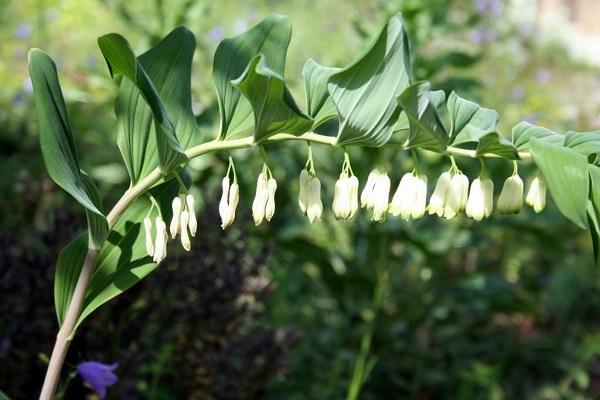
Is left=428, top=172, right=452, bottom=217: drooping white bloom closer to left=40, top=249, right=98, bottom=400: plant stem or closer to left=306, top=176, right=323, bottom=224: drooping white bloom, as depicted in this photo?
left=306, top=176, right=323, bottom=224: drooping white bloom

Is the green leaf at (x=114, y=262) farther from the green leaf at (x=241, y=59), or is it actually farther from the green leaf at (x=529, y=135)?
the green leaf at (x=529, y=135)

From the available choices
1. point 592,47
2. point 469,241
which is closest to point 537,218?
point 469,241

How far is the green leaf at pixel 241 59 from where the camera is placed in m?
1.36

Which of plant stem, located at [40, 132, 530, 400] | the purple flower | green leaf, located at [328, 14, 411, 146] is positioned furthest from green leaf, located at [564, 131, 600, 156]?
the purple flower

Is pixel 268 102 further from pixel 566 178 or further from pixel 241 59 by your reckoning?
pixel 566 178

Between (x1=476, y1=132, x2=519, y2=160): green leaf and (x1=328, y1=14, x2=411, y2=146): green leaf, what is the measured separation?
0.13m

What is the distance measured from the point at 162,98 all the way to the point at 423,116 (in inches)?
17.8

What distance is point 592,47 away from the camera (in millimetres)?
15516

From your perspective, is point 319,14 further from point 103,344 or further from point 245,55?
point 245,55

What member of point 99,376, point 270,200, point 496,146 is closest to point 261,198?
point 270,200

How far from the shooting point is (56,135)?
1304 millimetres

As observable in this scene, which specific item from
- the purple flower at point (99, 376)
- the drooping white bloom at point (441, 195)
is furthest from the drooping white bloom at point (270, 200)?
the purple flower at point (99, 376)

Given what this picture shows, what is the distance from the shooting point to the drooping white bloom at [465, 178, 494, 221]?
1327 mm

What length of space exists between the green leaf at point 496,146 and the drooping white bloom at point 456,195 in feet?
0.22
